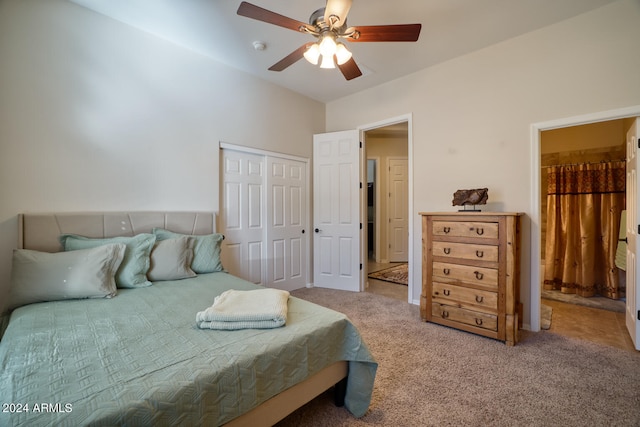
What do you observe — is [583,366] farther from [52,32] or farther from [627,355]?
[52,32]

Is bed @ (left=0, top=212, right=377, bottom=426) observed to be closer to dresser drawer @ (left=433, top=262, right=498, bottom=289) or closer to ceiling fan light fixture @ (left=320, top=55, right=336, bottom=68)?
dresser drawer @ (left=433, top=262, right=498, bottom=289)

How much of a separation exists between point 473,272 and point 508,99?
5.87 feet

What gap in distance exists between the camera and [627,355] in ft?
6.95

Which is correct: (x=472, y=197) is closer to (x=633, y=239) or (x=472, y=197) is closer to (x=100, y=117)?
(x=633, y=239)

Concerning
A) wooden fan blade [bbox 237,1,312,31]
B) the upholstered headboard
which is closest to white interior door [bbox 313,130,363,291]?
the upholstered headboard

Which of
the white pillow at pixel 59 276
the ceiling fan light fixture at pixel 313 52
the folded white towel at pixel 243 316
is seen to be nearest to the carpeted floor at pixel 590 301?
the folded white towel at pixel 243 316

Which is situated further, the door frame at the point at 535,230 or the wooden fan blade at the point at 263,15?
the door frame at the point at 535,230

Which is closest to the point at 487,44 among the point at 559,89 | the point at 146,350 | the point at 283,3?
the point at 559,89

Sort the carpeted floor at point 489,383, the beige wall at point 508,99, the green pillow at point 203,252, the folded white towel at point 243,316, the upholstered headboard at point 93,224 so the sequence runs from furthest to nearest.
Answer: the green pillow at point 203,252 → the beige wall at point 508,99 → the upholstered headboard at point 93,224 → the carpeted floor at point 489,383 → the folded white towel at point 243,316

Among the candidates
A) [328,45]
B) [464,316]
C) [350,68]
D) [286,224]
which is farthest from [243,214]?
[464,316]

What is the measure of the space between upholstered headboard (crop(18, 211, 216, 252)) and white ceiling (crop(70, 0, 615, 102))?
69.6 inches

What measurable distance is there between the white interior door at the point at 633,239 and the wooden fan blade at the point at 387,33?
2045 millimetres

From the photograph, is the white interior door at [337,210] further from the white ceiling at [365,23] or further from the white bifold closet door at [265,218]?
the white ceiling at [365,23]

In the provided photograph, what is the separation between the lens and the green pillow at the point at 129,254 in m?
2.05
